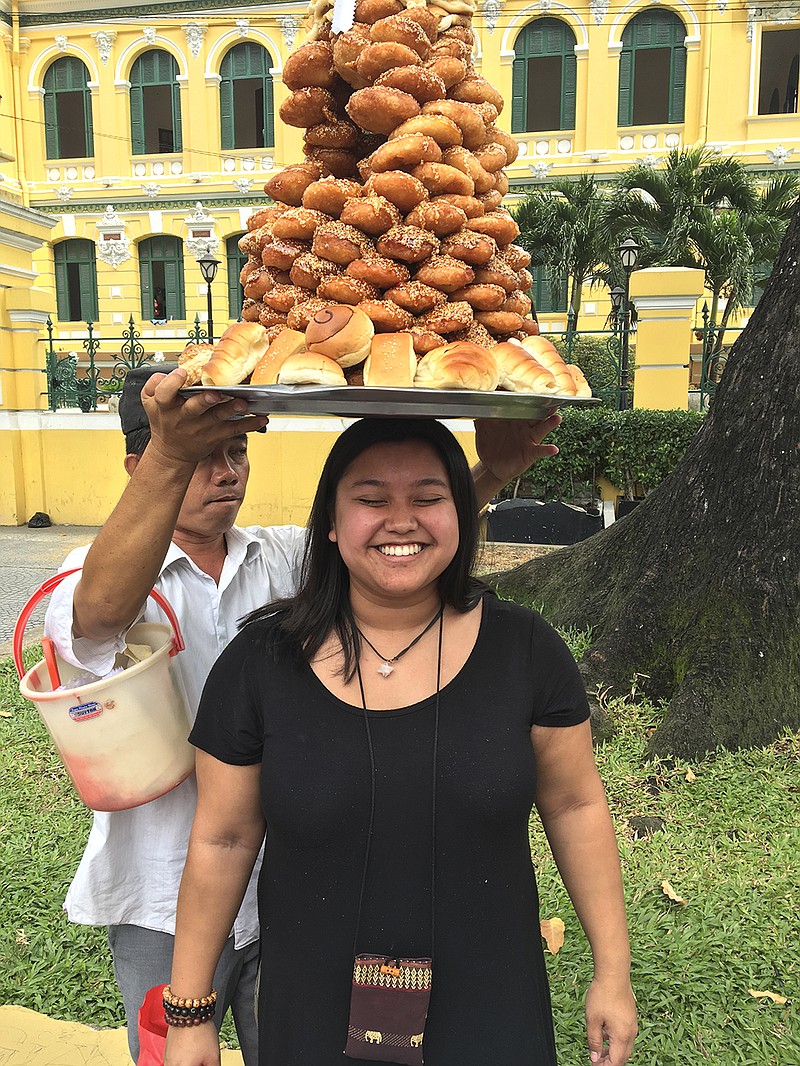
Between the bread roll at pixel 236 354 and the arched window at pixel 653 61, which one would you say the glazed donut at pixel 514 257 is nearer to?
the bread roll at pixel 236 354

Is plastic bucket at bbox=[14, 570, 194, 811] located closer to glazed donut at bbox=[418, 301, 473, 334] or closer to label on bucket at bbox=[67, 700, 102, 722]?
label on bucket at bbox=[67, 700, 102, 722]

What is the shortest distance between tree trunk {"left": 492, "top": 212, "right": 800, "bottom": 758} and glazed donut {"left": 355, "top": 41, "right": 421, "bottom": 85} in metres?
3.18

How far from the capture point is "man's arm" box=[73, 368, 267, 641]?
5.11 ft

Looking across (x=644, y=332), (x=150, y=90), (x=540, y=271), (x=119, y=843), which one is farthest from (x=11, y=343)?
(x=150, y=90)

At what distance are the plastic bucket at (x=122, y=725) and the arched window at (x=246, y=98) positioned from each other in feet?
75.3

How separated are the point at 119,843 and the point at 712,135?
2231 centimetres

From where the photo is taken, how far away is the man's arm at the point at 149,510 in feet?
5.11

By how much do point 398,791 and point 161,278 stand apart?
23467 mm

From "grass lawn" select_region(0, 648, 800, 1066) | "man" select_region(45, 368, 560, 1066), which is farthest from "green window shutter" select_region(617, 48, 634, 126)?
"man" select_region(45, 368, 560, 1066)

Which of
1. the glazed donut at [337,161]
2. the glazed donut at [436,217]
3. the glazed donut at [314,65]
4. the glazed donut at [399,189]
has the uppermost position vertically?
the glazed donut at [314,65]

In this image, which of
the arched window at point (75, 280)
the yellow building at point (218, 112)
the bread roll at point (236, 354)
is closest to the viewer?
the bread roll at point (236, 354)

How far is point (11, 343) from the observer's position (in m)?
11.7

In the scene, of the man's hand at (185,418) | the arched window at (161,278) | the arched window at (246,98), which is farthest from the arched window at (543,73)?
the man's hand at (185,418)

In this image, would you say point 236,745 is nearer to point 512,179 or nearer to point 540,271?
point 540,271
